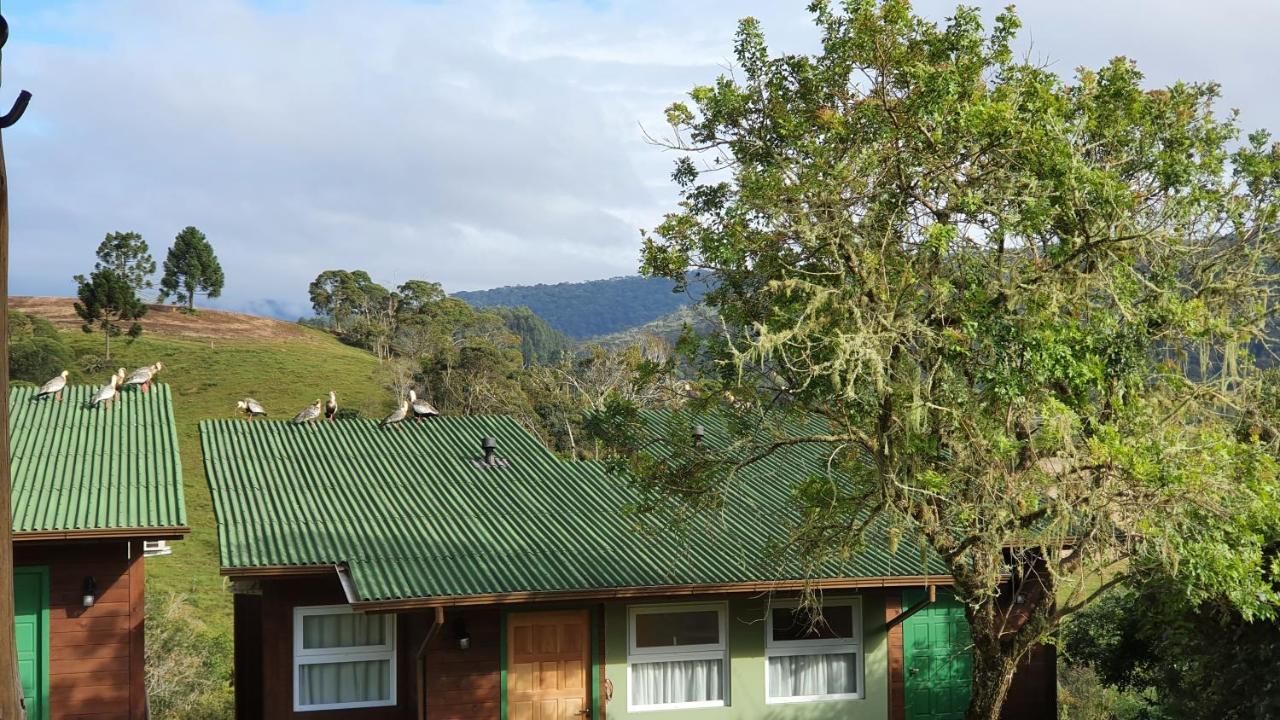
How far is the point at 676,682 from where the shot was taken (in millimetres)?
13688

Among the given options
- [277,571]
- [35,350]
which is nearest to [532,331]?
[35,350]

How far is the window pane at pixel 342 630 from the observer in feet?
42.2

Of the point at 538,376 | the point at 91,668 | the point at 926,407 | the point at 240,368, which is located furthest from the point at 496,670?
the point at 240,368

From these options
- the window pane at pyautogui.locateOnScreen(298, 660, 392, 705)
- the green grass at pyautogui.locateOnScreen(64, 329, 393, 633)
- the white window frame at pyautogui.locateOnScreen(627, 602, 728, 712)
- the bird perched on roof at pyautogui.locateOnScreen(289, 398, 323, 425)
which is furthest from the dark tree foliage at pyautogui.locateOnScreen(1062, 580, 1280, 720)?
the green grass at pyautogui.locateOnScreen(64, 329, 393, 633)

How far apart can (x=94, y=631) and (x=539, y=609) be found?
444cm

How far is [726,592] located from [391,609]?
352cm

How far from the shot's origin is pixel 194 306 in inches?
2712

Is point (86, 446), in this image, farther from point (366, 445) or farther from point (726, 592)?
point (726, 592)

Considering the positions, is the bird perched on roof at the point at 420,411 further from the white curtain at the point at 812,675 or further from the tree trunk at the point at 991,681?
the tree trunk at the point at 991,681

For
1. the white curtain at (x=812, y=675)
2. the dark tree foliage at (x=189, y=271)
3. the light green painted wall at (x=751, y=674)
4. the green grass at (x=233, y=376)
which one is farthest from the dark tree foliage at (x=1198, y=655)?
the dark tree foliage at (x=189, y=271)

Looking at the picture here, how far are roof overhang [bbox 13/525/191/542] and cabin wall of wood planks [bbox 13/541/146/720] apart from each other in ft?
2.01

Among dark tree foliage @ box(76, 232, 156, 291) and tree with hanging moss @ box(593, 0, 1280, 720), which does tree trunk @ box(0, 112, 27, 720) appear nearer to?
tree with hanging moss @ box(593, 0, 1280, 720)

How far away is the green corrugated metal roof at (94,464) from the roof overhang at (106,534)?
0.12ft

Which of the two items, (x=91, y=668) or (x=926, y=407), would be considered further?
(x=91, y=668)
